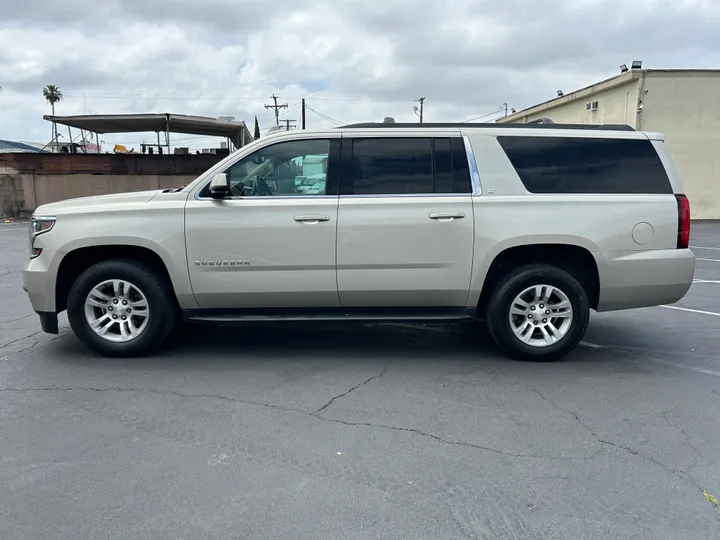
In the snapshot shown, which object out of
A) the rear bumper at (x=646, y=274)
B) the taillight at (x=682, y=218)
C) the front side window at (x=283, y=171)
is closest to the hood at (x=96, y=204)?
the front side window at (x=283, y=171)

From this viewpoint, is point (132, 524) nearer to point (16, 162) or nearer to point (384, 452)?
point (384, 452)

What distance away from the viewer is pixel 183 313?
515 centimetres

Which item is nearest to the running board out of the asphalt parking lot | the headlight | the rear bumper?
the asphalt parking lot

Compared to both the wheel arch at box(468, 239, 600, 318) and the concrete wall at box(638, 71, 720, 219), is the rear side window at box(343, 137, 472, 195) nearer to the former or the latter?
the wheel arch at box(468, 239, 600, 318)

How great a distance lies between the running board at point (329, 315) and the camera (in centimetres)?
502

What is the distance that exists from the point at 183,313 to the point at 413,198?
7.57 ft

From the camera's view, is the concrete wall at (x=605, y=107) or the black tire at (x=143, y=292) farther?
the concrete wall at (x=605, y=107)

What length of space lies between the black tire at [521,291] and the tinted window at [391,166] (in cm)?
111

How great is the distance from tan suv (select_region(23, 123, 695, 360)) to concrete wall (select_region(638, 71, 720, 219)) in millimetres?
19464

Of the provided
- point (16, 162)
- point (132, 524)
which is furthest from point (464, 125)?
point (16, 162)

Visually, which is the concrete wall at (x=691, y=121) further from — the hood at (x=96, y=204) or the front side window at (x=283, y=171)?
the hood at (x=96, y=204)

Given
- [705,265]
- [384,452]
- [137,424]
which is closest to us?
[384,452]

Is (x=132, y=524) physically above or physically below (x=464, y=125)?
below

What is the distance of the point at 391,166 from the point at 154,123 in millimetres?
19932
